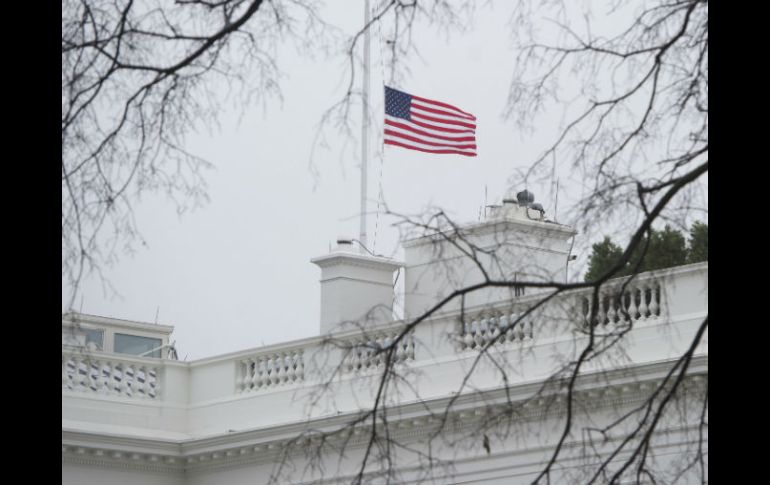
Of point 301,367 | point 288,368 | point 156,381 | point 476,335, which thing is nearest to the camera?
point 476,335

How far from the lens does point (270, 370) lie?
1766 centimetres

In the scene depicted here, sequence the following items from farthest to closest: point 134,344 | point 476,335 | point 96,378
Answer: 1. point 134,344
2. point 96,378
3. point 476,335

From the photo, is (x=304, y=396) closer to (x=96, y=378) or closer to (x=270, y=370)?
(x=270, y=370)

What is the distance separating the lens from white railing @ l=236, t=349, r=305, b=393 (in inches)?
678

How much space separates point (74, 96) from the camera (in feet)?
19.9

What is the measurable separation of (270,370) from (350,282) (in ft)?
4.63

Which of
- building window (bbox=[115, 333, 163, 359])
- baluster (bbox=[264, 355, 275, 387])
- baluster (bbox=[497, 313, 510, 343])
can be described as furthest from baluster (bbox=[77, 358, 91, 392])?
baluster (bbox=[497, 313, 510, 343])

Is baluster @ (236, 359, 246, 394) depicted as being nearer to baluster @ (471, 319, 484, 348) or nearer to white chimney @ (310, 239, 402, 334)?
white chimney @ (310, 239, 402, 334)

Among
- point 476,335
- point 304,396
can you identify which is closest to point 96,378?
point 304,396
